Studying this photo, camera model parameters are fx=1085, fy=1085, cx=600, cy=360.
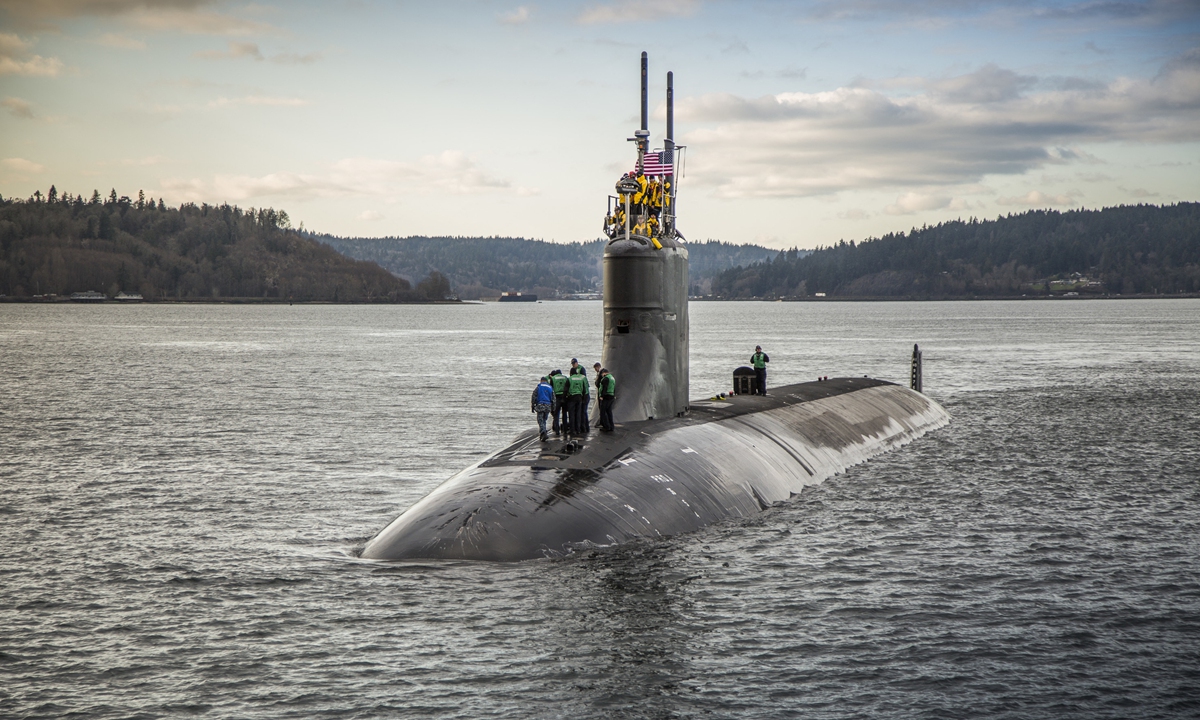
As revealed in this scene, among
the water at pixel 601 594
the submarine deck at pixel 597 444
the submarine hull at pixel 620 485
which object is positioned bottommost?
the water at pixel 601 594

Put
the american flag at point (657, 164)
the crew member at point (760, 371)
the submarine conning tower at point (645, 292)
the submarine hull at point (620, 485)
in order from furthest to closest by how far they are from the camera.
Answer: the crew member at point (760, 371) < the american flag at point (657, 164) < the submarine conning tower at point (645, 292) < the submarine hull at point (620, 485)

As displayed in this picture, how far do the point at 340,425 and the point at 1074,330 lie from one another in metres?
122

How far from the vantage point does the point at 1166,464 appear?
31.9 metres

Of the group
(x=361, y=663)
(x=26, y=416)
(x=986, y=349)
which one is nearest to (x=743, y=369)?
(x=361, y=663)

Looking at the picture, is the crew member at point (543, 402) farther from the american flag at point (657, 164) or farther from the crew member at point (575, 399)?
the american flag at point (657, 164)

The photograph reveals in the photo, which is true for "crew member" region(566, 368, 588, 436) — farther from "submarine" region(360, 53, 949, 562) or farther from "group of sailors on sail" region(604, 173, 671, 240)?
"group of sailors on sail" region(604, 173, 671, 240)

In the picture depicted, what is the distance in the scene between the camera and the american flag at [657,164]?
24.5m

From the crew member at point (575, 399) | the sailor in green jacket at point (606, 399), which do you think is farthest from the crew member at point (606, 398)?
the crew member at point (575, 399)

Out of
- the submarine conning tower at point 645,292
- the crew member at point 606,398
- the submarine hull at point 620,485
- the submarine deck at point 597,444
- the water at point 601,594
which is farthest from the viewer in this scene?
the submarine conning tower at point 645,292

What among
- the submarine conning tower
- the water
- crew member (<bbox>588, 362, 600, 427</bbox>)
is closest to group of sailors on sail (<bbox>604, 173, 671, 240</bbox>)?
the submarine conning tower

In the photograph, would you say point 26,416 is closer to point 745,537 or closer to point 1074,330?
point 745,537

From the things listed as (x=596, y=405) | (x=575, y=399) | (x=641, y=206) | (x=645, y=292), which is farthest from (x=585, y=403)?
(x=641, y=206)

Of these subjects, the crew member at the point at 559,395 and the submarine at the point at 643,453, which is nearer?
the submarine at the point at 643,453

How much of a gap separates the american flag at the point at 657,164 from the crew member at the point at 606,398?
5089 mm
